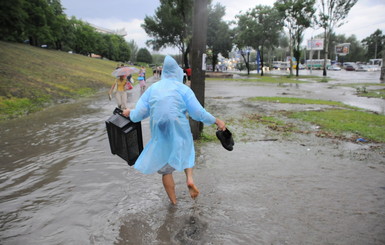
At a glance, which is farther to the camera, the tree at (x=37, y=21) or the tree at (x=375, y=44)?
the tree at (x=375, y=44)

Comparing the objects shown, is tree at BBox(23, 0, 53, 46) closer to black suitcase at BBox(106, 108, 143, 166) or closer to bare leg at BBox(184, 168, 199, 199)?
black suitcase at BBox(106, 108, 143, 166)

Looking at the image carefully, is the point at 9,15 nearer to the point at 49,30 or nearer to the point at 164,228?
the point at 49,30

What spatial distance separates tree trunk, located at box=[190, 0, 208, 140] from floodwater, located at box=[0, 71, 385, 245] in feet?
4.53

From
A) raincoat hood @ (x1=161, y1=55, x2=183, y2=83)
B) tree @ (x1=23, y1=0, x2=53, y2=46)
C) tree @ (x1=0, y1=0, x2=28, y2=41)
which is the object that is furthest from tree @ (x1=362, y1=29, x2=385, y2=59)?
raincoat hood @ (x1=161, y1=55, x2=183, y2=83)

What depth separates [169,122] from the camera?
3.39 metres

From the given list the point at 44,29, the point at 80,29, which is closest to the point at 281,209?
the point at 44,29

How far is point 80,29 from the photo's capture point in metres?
Answer: 64.6

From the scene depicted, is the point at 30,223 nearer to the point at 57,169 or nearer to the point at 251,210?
the point at 57,169

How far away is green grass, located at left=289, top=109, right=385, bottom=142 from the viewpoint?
755 cm

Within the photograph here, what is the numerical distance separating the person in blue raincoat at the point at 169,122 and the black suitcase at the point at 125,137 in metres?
0.16

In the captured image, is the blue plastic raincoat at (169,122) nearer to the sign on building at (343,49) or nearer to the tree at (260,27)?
the tree at (260,27)

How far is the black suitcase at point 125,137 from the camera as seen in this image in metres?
3.60

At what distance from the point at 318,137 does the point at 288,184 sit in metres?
3.31

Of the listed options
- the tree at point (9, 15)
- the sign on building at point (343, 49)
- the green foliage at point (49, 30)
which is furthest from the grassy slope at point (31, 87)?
→ the sign on building at point (343, 49)
